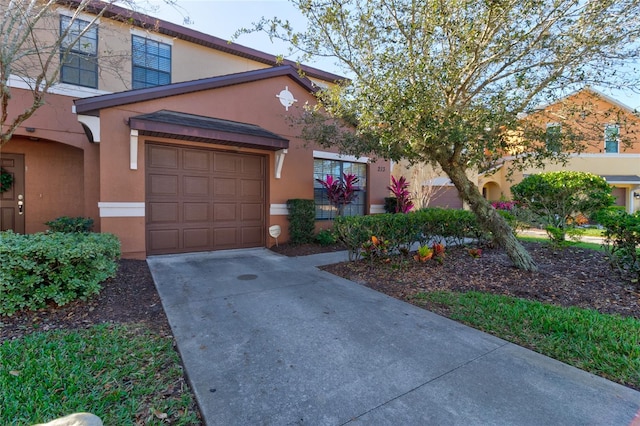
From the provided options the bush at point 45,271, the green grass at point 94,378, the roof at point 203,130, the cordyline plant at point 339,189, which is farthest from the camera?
the cordyline plant at point 339,189

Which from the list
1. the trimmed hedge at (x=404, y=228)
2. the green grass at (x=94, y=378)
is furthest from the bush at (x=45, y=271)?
the trimmed hedge at (x=404, y=228)

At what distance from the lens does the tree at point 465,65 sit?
4242 mm

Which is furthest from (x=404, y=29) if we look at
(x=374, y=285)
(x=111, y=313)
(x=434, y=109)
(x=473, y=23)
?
(x=111, y=313)

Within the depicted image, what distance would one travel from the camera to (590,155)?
687 inches

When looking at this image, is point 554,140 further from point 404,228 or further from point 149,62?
point 149,62

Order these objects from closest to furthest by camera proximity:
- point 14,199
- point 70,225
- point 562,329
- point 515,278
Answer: point 562,329 < point 515,278 < point 70,225 < point 14,199

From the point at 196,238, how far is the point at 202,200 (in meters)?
0.93

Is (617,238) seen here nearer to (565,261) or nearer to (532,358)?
(565,261)

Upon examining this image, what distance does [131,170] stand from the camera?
6.38 metres

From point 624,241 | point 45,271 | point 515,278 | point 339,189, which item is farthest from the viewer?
point 339,189

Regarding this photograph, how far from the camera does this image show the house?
6320 mm

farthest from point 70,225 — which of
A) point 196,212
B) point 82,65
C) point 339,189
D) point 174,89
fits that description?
point 339,189

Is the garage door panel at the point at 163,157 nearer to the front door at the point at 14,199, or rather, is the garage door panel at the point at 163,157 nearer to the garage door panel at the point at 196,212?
the garage door panel at the point at 196,212

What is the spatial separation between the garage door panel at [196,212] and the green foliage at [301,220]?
215 cm
